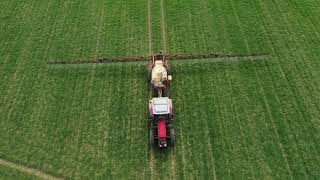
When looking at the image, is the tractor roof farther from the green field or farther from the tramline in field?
the green field

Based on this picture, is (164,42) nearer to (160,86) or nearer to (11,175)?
(160,86)


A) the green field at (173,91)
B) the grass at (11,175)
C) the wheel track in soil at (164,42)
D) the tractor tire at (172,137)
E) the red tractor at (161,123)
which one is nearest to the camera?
the grass at (11,175)

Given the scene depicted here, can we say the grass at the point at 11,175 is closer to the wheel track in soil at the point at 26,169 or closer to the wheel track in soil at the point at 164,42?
the wheel track in soil at the point at 26,169

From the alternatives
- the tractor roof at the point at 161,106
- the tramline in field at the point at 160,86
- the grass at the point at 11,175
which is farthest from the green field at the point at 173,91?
the tractor roof at the point at 161,106

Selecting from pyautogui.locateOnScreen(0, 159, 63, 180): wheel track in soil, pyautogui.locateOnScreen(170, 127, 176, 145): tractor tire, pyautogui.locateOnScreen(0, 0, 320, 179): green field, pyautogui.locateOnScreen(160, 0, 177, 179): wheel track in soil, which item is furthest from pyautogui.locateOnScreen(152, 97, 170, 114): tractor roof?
pyautogui.locateOnScreen(0, 159, 63, 180): wheel track in soil

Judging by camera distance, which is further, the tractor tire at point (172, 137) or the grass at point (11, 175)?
the tractor tire at point (172, 137)

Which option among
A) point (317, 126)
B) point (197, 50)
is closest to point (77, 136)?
point (197, 50)

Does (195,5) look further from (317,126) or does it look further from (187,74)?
(317,126)
